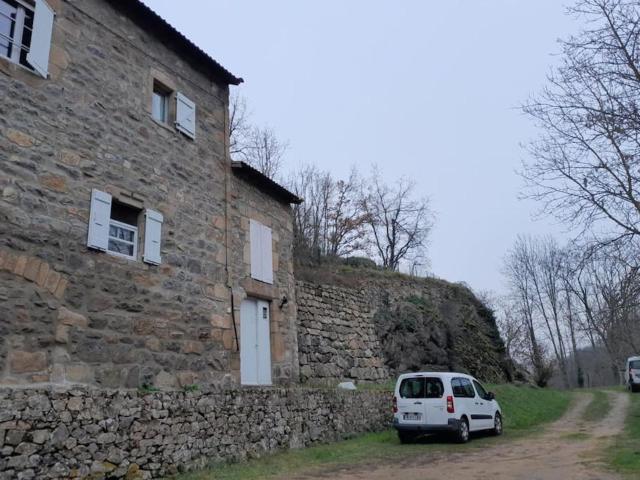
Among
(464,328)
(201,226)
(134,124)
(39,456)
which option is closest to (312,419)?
(201,226)

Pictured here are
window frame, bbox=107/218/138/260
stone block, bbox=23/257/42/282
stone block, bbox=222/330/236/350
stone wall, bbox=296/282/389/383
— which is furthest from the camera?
stone wall, bbox=296/282/389/383

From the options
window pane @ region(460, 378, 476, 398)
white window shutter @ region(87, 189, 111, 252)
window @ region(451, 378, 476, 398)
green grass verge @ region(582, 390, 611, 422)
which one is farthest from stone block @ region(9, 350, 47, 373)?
green grass verge @ region(582, 390, 611, 422)

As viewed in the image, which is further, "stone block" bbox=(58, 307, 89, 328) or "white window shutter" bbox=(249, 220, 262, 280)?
"white window shutter" bbox=(249, 220, 262, 280)

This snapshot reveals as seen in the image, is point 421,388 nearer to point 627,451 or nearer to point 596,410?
point 627,451

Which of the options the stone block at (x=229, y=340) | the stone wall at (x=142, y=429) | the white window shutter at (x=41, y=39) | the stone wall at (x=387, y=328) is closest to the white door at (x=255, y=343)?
the stone block at (x=229, y=340)

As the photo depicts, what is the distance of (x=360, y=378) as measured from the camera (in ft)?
52.5

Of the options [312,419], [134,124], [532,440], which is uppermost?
[134,124]

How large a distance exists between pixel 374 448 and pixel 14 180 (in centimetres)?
821

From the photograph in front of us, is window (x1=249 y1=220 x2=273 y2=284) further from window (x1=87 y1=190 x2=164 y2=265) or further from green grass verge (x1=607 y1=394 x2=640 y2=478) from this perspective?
green grass verge (x1=607 y1=394 x2=640 y2=478)

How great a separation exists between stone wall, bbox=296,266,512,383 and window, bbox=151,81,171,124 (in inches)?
255

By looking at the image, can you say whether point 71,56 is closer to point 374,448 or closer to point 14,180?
point 14,180

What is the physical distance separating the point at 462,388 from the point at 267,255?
5.44 metres

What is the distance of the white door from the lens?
1103 centimetres

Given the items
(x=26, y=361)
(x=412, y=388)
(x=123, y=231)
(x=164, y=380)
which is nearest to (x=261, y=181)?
(x=123, y=231)
